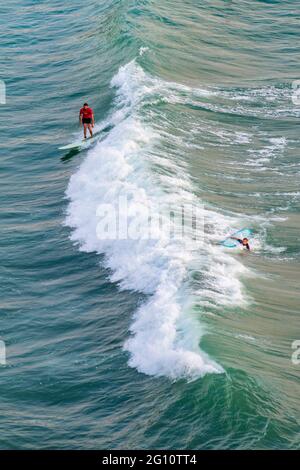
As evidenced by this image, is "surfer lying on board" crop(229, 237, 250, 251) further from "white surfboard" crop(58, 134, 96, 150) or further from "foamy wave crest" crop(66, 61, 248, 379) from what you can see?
"white surfboard" crop(58, 134, 96, 150)

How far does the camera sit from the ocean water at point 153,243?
15.3 m

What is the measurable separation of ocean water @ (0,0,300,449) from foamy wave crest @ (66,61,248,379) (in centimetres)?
5

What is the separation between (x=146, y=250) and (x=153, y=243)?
295 mm

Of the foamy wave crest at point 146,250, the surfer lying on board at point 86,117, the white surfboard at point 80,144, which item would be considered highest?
the surfer lying on board at point 86,117

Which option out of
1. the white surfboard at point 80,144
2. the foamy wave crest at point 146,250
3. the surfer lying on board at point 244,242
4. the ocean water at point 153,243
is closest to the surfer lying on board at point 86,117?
the white surfboard at point 80,144

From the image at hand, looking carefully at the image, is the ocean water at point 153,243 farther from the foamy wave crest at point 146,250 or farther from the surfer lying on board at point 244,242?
the surfer lying on board at point 244,242

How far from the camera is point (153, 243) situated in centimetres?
2131

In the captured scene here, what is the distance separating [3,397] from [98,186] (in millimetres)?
10572

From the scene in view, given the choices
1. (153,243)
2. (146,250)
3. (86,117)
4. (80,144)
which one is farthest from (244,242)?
(86,117)

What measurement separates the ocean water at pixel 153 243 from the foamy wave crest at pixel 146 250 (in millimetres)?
54

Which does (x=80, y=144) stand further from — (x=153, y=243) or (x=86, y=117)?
(x=153, y=243)

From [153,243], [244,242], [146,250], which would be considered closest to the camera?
[146,250]

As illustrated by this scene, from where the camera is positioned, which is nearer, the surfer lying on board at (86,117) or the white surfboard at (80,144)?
the white surfboard at (80,144)
